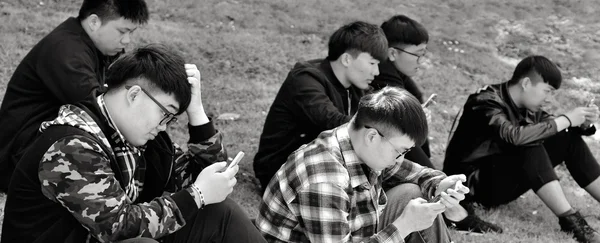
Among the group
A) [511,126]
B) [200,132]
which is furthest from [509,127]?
[200,132]

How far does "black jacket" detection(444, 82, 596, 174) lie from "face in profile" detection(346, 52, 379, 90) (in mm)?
955

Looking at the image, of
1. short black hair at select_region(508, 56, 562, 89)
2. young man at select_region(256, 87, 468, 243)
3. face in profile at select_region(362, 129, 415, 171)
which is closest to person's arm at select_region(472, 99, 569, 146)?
short black hair at select_region(508, 56, 562, 89)

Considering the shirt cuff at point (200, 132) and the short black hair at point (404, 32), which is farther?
the short black hair at point (404, 32)

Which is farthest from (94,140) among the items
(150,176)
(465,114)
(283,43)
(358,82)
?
(283,43)

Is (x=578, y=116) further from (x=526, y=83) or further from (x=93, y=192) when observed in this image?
(x=93, y=192)

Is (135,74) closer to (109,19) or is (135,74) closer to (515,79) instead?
(109,19)

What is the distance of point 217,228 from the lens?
3.05 metres

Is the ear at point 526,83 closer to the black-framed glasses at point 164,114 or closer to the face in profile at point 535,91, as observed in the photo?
the face in profile at point 535,91

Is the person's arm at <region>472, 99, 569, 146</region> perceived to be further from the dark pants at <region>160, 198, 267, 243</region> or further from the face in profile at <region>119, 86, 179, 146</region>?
the face in profile at <region>119, 86, 179, 146</region>

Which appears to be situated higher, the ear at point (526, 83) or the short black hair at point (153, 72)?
the short black hair at point (153, 72)

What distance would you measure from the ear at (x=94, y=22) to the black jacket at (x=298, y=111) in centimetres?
131

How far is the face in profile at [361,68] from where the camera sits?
4973 mm

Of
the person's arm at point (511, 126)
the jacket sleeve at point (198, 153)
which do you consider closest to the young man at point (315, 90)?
the person's arm at point (511, 126)

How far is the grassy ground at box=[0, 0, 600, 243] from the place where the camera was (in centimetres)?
600
